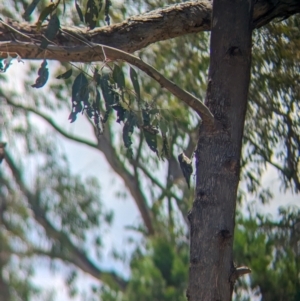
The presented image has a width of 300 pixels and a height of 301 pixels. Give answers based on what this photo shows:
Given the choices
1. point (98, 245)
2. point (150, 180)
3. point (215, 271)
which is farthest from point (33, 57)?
point (98, 245)

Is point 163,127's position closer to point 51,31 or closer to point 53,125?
point 51,31

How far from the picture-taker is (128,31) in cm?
718

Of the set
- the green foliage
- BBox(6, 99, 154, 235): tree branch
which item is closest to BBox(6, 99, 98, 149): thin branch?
BBox(6, 99, 154, 235): tree branch

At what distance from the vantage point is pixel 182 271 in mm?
13633

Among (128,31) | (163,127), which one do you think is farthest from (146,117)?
(128,31)

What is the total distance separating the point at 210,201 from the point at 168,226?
11642 millimetres

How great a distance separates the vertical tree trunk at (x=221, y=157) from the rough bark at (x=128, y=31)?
508 mm

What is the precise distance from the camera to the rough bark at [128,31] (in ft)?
21.8

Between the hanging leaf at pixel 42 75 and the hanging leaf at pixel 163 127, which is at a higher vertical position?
the hanging leaf at pixel 42 75

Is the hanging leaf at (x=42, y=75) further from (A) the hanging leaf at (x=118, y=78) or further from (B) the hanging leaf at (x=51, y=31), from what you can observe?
(A) the hanging leaf at (x=118, y=78)

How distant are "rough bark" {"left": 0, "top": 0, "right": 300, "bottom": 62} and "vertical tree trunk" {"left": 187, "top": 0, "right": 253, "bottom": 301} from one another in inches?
20.0

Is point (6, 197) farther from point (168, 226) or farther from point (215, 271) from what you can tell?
point (215, 271)

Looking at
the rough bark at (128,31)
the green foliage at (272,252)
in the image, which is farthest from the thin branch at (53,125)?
the rough bark at (128,31)

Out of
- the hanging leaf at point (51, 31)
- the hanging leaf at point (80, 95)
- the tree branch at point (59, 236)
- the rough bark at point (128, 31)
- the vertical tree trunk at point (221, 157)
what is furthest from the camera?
the tree branch at point (59, 236)
